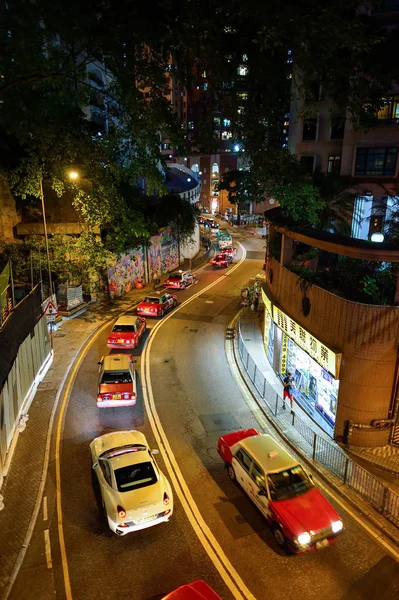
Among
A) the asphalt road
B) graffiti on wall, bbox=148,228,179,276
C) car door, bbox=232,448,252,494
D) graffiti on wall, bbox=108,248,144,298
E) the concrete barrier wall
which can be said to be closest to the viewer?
the asphalt road

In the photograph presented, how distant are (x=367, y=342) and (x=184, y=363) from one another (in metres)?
10.1

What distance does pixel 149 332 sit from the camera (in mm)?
26109

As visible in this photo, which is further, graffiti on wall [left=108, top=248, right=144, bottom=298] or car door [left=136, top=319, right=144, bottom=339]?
graffiti on wall [left=108, top=248, right=144, bottom=298]

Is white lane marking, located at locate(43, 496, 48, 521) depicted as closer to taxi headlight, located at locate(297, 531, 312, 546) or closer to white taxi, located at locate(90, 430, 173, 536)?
white taxi, located at locate(90, 430, 173, 536)

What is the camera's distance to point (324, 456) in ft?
46.1

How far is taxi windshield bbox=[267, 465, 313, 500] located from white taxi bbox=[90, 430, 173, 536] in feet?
8.80

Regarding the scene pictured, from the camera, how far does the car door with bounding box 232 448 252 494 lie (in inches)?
464

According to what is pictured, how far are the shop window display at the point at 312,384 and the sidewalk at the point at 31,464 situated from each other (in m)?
10.2

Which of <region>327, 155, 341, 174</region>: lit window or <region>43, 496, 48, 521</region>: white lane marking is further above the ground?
<region>327, 155, 341, 174</region>: lit window

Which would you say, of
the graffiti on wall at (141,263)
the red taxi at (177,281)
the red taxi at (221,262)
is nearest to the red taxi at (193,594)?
the graffiti on wall at (141,263)

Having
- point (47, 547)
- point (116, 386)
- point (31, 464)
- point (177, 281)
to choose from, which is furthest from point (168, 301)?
point (47, 547)

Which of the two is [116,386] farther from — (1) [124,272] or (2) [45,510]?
(1) [124,272]

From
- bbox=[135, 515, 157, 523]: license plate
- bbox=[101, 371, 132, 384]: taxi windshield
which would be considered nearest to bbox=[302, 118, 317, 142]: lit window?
bbox=[101, 371, 132, 384]: taxi windshield

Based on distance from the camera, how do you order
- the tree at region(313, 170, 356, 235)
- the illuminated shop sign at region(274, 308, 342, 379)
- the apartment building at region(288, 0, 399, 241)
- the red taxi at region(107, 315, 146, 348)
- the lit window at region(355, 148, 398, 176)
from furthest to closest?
the lit window at region(355, 148, 398, 176) → the apartment building at region(288, 0, 399, 241) → the tree at region(313, 170, 356, 235) → the red taxi at region(107, 315, 146, 348) → the illuminated shop sign at region(274, 308, 342, 379)
